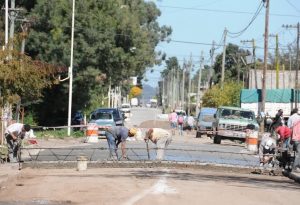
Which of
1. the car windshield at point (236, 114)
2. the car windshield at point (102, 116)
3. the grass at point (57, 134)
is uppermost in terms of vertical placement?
the car windshield at point (236, 114)

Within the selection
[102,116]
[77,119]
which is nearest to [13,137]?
[102,116]

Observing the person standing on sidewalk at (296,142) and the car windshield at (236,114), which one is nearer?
the person standing on sidewalk at (296,142)

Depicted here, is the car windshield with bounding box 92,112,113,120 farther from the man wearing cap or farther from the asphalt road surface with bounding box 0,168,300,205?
the asphalt road surface with bounding box 0,168,300,205

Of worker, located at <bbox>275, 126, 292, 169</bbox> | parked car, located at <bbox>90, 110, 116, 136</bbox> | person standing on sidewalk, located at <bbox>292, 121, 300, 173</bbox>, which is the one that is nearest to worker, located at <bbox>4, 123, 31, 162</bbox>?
worker, located at <bbox>275, 126, 292, 169</bbox>

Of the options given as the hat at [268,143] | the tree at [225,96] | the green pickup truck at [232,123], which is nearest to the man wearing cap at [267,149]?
the hat at [268,143]

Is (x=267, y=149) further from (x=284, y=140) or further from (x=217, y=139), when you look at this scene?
(x=217, y=139)

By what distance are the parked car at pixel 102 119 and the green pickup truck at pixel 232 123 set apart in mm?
6937

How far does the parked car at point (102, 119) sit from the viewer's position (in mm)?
44191

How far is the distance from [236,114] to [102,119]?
29.7 ft

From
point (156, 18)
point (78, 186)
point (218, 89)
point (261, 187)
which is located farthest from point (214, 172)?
point (156, 18)

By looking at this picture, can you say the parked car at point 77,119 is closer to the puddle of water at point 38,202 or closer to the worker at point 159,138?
the worker at point 159,138

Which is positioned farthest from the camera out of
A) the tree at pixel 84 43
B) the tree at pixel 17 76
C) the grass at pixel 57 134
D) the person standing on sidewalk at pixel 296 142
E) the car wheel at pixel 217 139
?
the tree at pixel 84 43

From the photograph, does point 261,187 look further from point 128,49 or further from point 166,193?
point 128,49

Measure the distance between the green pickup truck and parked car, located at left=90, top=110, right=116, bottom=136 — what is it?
6937mm
